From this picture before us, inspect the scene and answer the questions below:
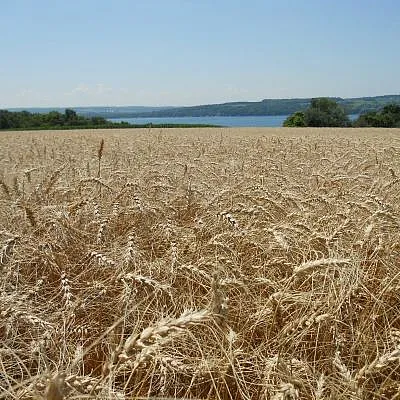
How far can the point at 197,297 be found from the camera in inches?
77.9

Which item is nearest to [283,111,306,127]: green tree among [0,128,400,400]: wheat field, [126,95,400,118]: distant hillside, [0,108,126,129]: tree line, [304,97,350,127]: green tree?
[304,97,350,127]: green tree

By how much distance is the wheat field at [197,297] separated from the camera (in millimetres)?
1311

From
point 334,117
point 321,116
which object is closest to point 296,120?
point 321,116

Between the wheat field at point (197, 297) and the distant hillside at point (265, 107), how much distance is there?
95.8 meters

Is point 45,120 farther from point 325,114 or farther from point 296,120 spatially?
point 325,114

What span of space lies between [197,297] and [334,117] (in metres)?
68.8

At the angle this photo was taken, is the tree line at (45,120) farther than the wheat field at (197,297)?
Yes

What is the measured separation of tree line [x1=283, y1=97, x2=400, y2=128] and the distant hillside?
26209mm

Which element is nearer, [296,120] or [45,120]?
[45,120]

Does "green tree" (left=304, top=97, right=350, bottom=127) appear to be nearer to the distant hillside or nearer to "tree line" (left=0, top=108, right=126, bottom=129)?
the distant hillside

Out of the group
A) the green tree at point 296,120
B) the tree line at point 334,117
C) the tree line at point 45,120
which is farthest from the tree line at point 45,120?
the tree line at point 334,117

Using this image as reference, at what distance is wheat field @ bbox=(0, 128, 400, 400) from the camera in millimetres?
1311

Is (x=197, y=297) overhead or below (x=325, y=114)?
below

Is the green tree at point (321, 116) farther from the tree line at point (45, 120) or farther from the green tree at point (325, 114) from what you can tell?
the tree line at point (45, 120)
